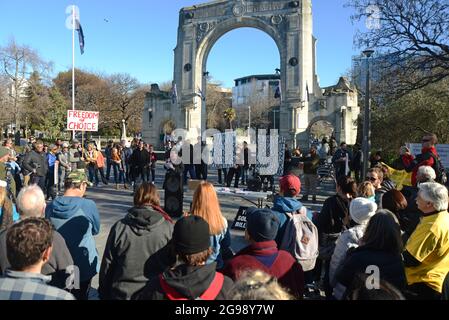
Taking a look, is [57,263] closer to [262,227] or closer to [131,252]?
[131,252]

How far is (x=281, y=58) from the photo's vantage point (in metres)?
35.0

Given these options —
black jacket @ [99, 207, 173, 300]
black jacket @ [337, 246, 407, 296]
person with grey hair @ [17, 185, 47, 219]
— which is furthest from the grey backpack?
person with grey hair @ [17, 185, 47, 219]

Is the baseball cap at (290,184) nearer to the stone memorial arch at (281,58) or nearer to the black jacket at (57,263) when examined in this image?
the black jacket at (57,263)

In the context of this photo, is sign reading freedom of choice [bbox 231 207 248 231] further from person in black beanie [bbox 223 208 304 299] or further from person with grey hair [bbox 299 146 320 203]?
person in black beanie [bbox 223 208 304 299]

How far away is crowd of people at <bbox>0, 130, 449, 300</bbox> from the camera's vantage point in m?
2.34

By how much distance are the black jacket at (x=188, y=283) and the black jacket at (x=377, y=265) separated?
1.05m

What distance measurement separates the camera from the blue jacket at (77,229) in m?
3.83

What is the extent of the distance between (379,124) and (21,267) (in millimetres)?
24703

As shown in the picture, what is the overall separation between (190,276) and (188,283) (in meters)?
0.04

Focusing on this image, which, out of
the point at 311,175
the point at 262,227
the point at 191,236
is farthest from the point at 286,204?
the point at 311,175

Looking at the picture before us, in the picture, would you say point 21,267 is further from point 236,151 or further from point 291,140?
point 291,140

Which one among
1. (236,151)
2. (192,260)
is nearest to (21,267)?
(192,260)

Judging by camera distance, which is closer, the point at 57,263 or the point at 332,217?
the point at 57,263
